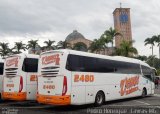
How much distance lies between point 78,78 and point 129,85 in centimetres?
692

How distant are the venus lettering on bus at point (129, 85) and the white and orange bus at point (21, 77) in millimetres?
6064

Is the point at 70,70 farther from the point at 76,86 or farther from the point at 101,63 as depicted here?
the point at 101,63

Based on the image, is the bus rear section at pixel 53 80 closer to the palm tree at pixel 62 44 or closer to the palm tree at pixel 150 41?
the palm tree at pixel 62 44

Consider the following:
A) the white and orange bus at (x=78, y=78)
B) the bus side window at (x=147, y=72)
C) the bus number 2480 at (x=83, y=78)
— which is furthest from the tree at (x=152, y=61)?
the bus number 2480 at (x=83, y=78)

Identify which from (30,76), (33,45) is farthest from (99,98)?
(33,45)

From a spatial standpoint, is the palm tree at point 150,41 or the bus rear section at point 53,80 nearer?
the bus rear section at point 53,80

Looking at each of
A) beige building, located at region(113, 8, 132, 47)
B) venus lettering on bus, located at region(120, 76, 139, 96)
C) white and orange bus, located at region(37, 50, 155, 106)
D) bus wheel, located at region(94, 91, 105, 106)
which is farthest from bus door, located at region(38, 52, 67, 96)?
beige building, located at region(113, 8, 132, 47)

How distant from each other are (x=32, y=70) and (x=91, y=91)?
3.92m

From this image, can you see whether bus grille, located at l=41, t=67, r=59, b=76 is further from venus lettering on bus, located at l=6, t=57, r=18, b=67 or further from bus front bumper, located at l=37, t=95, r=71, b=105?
venus lettering on bus, located at l=6, t=57, r=18, b=67

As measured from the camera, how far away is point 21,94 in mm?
18391

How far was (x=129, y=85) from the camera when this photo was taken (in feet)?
73.4

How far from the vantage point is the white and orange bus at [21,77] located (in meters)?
18.5

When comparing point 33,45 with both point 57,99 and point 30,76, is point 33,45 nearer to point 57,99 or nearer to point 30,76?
point 30,76

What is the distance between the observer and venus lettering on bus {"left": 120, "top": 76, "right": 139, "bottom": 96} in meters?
21.4
